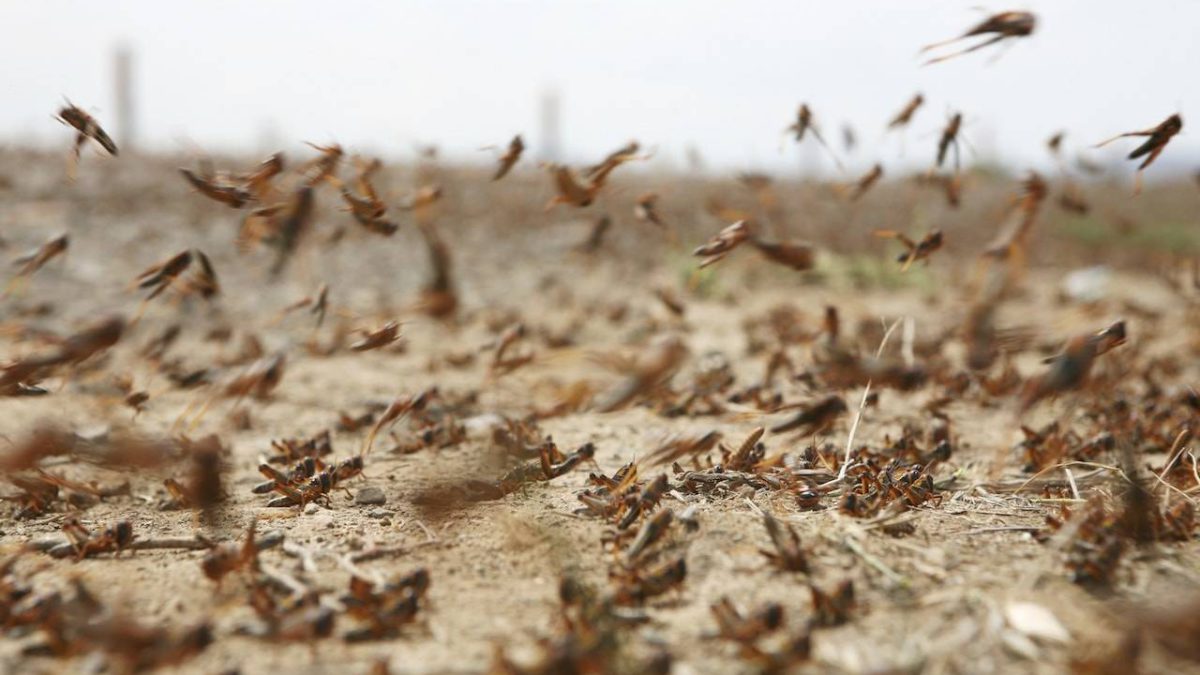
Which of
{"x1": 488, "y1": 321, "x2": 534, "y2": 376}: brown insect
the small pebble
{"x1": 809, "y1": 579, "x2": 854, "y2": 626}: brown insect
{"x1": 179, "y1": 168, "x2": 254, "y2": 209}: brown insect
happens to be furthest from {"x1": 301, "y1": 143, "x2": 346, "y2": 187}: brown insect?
{"x1": 809, "y1": 579, "x2": 854, "y2": 626}: brown insect

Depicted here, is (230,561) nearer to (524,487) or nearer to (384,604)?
(384,604)

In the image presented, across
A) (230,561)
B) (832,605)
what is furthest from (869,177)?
(230,561)

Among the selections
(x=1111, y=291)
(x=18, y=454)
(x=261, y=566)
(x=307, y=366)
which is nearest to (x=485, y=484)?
(x=261, y=566)

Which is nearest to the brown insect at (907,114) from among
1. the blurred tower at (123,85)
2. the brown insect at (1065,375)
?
the brown insect at (1065,375)

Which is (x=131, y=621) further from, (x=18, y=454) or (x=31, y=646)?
(x=18, y=454)

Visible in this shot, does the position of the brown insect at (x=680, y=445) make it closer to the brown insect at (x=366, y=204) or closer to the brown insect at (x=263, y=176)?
the brown insect at (x=366, y=204)

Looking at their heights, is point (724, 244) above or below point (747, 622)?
above
